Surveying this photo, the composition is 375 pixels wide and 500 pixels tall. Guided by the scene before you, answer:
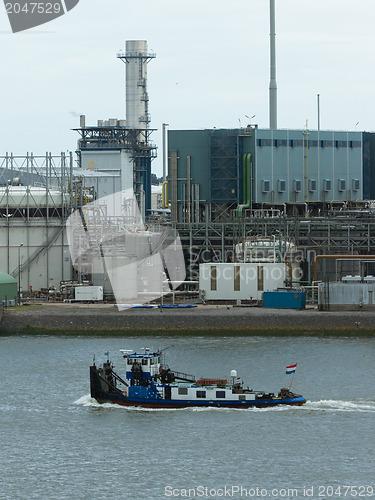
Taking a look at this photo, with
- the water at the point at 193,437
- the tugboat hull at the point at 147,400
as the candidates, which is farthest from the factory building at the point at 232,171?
the tugboat hull at the point at 147,400

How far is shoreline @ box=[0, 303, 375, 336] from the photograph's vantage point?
71.2m

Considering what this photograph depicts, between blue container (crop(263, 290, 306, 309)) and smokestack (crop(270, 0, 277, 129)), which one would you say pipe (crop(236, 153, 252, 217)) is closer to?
smokestack (crop(270, 0, 277, 129))

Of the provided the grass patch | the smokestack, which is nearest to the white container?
the grass patch

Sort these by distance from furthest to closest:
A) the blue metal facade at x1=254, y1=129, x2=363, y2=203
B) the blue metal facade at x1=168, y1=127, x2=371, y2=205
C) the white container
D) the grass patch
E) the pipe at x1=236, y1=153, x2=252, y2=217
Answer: the blue metal facade at x1=254, y1=129, x2=363, y2=203 < the blue metal facade at x1=168, y1=127, x2=371, y2=205 < the pipe at x1=236, y1=153, x2=252, y2=217 < the white container < the grass patch

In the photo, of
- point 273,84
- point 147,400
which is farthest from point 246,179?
point 147,400

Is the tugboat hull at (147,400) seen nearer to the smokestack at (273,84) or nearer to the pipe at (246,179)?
the pipe at (246,179)

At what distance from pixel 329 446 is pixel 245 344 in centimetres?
2465

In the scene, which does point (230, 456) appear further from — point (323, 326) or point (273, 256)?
point (273, 256)

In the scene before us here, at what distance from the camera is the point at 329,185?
101375mm

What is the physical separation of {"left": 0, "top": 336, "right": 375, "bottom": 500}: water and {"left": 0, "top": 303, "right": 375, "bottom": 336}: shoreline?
831 centimetres

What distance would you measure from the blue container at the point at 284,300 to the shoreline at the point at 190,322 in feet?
2.69

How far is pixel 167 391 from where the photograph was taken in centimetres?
5075

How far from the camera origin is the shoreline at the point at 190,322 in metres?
71.2

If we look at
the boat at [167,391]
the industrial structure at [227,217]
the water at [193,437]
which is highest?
the industrial structure at [227,217]
